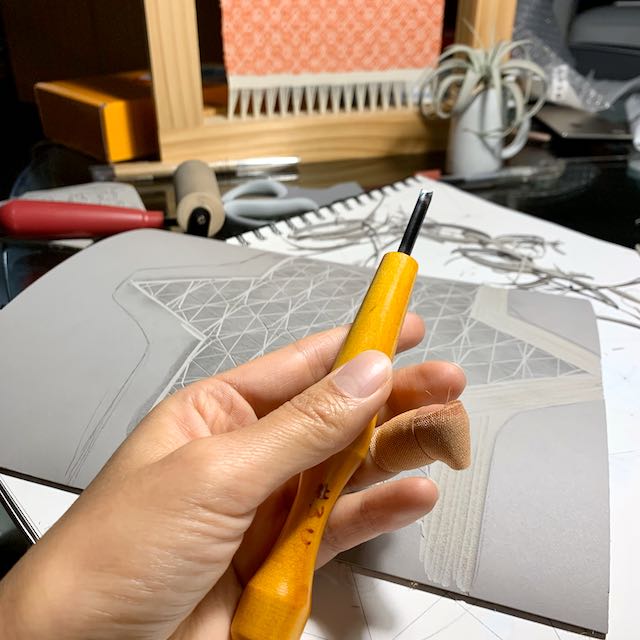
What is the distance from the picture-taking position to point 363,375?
297 mm

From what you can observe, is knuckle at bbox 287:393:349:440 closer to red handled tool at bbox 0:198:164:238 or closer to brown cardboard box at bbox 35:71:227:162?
red handled tool at bbox 0:198:164:238

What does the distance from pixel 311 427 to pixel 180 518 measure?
0.24ft

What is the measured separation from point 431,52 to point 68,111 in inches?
23.3

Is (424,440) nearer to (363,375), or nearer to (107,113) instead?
(363,375)

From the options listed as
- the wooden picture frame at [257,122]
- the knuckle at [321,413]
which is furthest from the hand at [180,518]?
the wooden picture frame at [257,122]

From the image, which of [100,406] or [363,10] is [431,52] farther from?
[100,406]

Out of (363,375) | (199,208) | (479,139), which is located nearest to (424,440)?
(363,375)

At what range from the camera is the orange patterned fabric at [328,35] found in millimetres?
849

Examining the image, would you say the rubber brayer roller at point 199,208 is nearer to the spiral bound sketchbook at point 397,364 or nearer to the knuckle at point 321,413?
the spiral bound sketchbook at point 397,364

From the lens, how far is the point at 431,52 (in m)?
0.96

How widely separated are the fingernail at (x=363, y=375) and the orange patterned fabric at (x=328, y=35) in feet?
2.30

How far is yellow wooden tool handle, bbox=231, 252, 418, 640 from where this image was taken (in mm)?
274

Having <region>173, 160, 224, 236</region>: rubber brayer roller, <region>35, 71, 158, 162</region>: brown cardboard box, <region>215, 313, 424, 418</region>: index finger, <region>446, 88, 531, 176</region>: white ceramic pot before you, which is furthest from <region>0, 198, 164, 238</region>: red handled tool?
<region>446, 88, 531, 176</region>: white ceramic pot

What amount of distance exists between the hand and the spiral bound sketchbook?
6 centimetres
